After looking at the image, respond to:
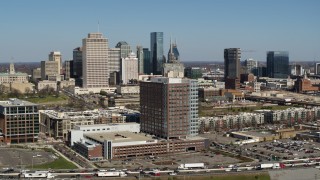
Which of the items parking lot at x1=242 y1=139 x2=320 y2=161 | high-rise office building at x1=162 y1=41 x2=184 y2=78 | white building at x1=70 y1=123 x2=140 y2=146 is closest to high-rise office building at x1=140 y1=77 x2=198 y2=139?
white building at x1=70 y1=123 x2=140 y2=146

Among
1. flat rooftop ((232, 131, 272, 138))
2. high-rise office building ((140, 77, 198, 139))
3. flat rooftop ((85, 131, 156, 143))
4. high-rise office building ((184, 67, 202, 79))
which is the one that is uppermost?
high-rise office building ((184, 67, 202, 79))

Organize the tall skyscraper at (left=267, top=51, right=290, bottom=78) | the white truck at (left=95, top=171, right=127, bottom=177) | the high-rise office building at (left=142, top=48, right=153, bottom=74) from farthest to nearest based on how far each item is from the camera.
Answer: the high-rise office building at (left=142, top=48, right=153, bottom=74)
the tall skyscraper at (left=267, top=51, right=290, bottom=78)
the white truck at (left=95, top=171, right=127, bottom=177)

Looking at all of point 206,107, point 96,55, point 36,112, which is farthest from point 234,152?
point 96,55

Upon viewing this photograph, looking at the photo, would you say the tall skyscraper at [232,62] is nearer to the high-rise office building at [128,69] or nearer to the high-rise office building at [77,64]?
the high-rise office building at [128,69]

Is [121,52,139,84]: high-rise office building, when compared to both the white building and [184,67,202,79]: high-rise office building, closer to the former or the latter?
[184,67,202,79]: high-rise office building

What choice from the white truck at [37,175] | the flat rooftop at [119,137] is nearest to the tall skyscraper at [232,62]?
the flat rooftop at [119,137]

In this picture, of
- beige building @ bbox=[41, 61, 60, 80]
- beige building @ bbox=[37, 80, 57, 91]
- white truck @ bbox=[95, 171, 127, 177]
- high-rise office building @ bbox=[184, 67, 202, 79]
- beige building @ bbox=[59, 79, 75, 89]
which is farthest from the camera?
high-rise office building @ bbox=[184, 67, 202, 79]

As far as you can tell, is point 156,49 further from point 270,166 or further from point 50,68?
point 270,166
